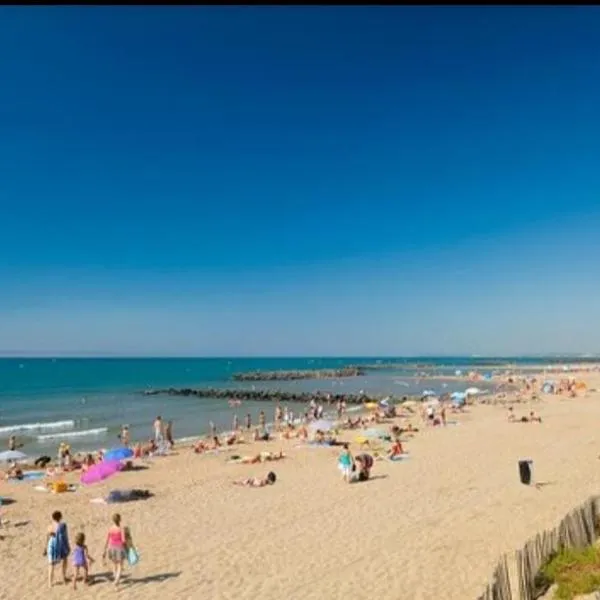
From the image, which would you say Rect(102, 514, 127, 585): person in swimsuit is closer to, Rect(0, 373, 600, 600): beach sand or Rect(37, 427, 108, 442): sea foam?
Rect(0, 373, 600, 600): beach sand

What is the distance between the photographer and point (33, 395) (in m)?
65.8

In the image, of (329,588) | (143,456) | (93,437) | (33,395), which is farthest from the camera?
(33,395)

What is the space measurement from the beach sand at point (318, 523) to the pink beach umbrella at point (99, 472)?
375 millimetres

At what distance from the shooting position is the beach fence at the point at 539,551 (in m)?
7.26

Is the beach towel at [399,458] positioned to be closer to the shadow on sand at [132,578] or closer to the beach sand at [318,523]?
the beach sand at [318,523]

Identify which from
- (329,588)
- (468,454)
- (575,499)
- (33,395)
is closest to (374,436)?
(468,454)

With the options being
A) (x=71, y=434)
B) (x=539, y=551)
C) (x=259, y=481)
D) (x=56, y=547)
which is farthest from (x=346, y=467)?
(x=71, y=434)

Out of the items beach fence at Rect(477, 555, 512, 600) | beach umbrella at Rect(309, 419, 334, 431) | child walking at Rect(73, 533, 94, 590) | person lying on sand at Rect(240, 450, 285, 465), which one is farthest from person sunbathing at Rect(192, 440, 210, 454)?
beach fence at Rect(477, 555, 512, 600)

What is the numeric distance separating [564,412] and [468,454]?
55.5 ft

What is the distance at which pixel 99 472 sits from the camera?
21.0 metres

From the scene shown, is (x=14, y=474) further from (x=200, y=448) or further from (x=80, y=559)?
(x=80, y=559)

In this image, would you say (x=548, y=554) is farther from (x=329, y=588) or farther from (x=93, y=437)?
(x=93, y=437)

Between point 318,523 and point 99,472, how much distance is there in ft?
32.6

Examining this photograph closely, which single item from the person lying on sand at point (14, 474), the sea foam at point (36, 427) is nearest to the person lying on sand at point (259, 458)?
the person lying on sand at point (14, 474)
